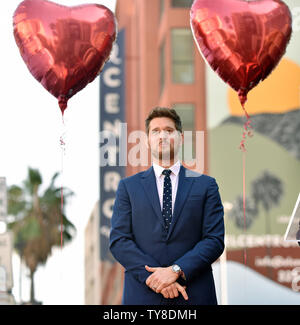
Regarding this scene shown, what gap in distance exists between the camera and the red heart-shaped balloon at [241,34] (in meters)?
2.71

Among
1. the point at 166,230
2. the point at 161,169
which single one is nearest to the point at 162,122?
the point at 161,169

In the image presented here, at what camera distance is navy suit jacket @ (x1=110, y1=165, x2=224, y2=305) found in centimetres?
211

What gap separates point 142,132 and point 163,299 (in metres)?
4.44

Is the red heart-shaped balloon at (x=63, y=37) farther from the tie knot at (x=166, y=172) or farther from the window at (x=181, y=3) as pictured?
the window at (x=181, y=3)

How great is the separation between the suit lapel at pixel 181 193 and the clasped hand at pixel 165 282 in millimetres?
147

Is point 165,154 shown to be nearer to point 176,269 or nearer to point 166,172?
point 166,172

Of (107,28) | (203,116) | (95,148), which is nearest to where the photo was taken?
(107,28)

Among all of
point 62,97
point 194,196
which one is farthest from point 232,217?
point 194,196

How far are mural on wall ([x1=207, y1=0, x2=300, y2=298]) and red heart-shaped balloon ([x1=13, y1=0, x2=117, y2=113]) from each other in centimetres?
406

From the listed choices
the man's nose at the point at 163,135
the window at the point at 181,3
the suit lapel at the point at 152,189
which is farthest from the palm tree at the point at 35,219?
the man's nose at the point at 163,135

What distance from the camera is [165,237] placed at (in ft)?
6.98

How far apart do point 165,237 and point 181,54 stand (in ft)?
16.2

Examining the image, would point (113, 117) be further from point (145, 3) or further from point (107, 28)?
point (107, 28)
